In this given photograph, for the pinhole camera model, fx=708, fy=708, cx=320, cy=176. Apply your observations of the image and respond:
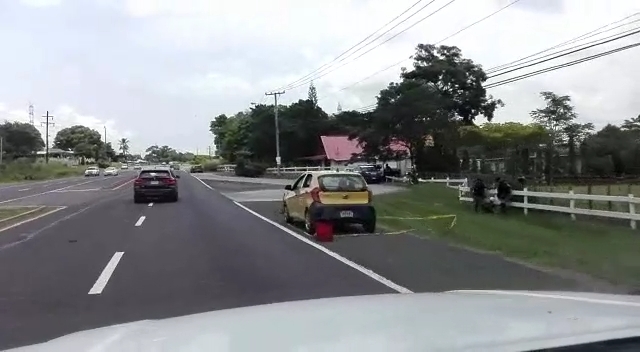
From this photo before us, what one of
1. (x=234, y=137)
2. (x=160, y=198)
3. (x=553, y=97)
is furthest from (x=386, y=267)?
(x=234, y=137)

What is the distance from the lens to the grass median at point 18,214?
69.3 feet

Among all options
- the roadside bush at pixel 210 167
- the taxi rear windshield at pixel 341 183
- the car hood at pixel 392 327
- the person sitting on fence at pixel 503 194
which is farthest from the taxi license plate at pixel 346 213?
the roadside bush at pixel 210 167

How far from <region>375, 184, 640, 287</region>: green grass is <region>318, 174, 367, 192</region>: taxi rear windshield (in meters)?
1.91

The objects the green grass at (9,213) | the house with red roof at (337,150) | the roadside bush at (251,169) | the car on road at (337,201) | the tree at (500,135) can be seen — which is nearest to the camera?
the car on road at (337,201)

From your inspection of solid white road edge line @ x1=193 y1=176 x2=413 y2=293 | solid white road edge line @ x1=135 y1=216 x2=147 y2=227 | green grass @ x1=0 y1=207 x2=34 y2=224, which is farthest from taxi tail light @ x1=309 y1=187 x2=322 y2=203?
green grass @ x1=0 y1=207 x2=34 y2=224

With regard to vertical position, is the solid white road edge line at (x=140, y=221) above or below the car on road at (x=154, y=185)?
below

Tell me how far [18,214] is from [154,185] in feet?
25.0

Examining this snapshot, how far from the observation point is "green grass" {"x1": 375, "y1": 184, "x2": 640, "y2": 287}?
1179 cm

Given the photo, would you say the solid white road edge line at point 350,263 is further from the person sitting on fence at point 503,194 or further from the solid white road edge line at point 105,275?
the person sitting on fence at point 503,194

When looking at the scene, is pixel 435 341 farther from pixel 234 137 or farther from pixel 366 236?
pixel 234 137

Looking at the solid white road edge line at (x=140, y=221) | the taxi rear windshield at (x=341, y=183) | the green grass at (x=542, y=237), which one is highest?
the taxi rear windshield at (x=341, y=183)

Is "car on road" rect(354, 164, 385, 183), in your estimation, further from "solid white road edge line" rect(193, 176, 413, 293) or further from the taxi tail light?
the taxi tail light

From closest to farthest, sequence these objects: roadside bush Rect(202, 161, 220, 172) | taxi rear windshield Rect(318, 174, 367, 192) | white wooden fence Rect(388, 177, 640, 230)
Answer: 1. white wooden fence Rect(388, 177, 640, 230)
2. taxi rear windshield Rect(318, 174, 367, 192)
3. roadside bush Rect(202, 161, 220, 172)

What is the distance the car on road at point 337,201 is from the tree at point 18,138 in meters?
123
